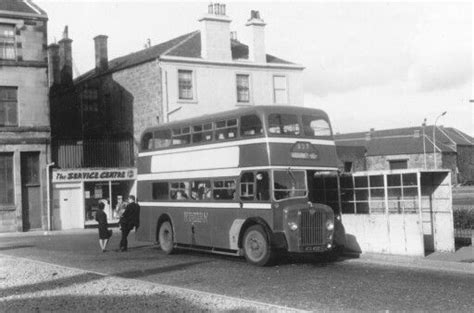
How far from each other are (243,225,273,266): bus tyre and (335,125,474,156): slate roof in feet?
173

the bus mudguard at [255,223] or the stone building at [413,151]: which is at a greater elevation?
the stone building at [413,151]

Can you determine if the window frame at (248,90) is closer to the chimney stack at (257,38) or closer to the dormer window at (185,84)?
the chimney stack at (257,38)

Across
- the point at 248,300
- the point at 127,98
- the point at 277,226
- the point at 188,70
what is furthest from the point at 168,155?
the point at 127,98

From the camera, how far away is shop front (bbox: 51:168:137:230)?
33812 millimetres

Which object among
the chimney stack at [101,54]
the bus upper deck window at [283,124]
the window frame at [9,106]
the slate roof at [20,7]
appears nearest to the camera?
the bus upper deck window at [283,124]

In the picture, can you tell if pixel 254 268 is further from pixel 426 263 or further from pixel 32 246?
pixel 32 246

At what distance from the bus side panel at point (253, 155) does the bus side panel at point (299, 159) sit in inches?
8.4

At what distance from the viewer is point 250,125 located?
1672 cm

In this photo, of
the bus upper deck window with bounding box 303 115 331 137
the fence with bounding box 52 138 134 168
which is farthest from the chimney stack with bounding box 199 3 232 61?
the bus upper deck window with bounding box 303 115 331 137

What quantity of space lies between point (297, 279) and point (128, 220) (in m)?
8.60

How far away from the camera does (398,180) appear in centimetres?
1769

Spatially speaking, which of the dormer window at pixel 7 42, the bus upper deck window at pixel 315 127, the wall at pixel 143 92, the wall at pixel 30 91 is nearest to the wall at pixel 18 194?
the wall at pixel 30 91

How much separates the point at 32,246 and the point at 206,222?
8729mm

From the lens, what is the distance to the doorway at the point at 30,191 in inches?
1299
